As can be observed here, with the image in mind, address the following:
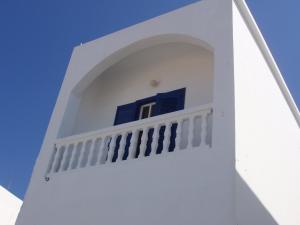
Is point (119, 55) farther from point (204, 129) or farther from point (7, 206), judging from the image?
point (7, 206)

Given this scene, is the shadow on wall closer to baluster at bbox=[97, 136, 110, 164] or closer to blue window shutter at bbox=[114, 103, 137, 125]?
baluster at bbox=[97, 136, 110, 164]

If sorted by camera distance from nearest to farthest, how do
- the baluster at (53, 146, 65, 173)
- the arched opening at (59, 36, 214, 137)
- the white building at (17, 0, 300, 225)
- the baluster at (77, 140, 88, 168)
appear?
the white building at (17, 0, 300, 225), the baluster at (77, 140, 88, 168), the baluster at (53, 146, 65, 173), the arched opening at (59, 36, 214, 137)

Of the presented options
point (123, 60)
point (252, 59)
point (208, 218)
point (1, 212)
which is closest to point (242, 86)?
point (252, 59)

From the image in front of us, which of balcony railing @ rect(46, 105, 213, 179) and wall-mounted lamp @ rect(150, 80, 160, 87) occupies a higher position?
wall-mounted lamp @ rect(150, 80, 160, 87)

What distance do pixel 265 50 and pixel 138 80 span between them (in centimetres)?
231

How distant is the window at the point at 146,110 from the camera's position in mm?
6622

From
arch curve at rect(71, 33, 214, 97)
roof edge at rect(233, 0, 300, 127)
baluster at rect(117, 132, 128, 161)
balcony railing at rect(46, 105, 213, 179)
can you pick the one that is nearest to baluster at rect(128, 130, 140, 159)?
balcony railing at rect(46, 105, 213, 179)

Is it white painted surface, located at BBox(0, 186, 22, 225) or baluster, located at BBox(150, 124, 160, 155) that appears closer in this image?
baluster, located at BBox(150, 124, 160, 155)

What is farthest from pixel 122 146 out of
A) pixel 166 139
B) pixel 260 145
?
pixel 260 145

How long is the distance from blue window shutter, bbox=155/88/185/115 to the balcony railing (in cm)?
82

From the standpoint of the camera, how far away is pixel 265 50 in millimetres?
6277

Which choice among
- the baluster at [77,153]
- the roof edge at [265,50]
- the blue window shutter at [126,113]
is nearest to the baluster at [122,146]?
the baluster at [77,153]

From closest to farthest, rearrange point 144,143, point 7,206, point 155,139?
point 155,139, point 144,143, point 7,206

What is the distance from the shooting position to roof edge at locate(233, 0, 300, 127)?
5.73m
